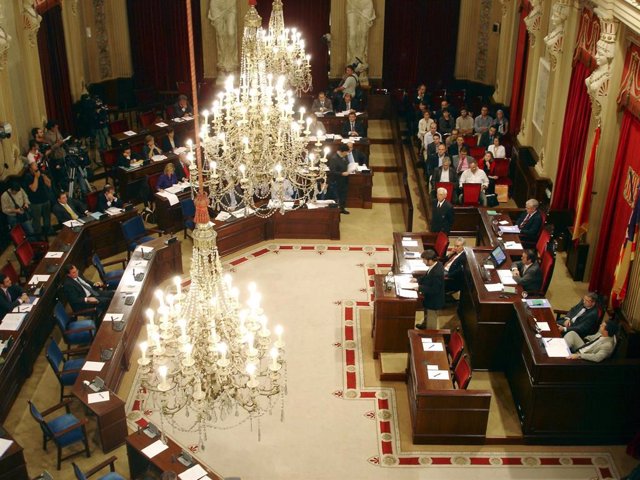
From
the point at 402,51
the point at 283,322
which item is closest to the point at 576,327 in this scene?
the point at 283,322

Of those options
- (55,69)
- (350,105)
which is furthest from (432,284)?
(55,69)

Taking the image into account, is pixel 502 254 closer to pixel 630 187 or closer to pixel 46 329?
pixel 630 187

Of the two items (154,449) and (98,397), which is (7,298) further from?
(154,449)

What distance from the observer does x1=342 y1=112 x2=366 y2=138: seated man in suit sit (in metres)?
16.0

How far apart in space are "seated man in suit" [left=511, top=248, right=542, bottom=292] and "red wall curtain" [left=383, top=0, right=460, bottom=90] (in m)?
8.98

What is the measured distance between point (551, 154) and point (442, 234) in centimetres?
281

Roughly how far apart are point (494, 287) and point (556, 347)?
133 cm

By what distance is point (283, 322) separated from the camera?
11.3 meters

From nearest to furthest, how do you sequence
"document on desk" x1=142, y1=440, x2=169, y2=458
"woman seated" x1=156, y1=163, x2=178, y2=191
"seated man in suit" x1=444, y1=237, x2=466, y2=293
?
"document on desk" x1=142, y1=440, x2=169, y2=458 → "seated man in suit" x1=444, y1=237, x2=466, y2=293 → "woman seated" x1=156, y1=163, x2=178, y2=191

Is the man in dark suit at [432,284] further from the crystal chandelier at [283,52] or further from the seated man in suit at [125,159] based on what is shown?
the seated man in suit at [125,159]

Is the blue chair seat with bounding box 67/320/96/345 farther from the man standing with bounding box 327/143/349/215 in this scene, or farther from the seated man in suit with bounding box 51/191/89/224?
the man standing with bounding box 327/143/349/215

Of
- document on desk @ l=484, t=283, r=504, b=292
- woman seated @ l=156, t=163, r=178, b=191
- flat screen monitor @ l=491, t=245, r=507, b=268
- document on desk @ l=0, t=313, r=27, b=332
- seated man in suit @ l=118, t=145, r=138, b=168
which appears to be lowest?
document on desk @ l=0, t=313, r=27, b=332

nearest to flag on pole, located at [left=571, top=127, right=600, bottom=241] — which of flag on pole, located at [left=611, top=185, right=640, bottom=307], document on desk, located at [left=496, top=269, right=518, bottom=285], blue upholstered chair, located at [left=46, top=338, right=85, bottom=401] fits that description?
flag on pole, located at [left=611, top=185, right=640, bottom=307]

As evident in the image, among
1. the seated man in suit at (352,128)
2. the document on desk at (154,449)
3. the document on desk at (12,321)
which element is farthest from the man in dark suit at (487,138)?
the document on desk at (154,449)
